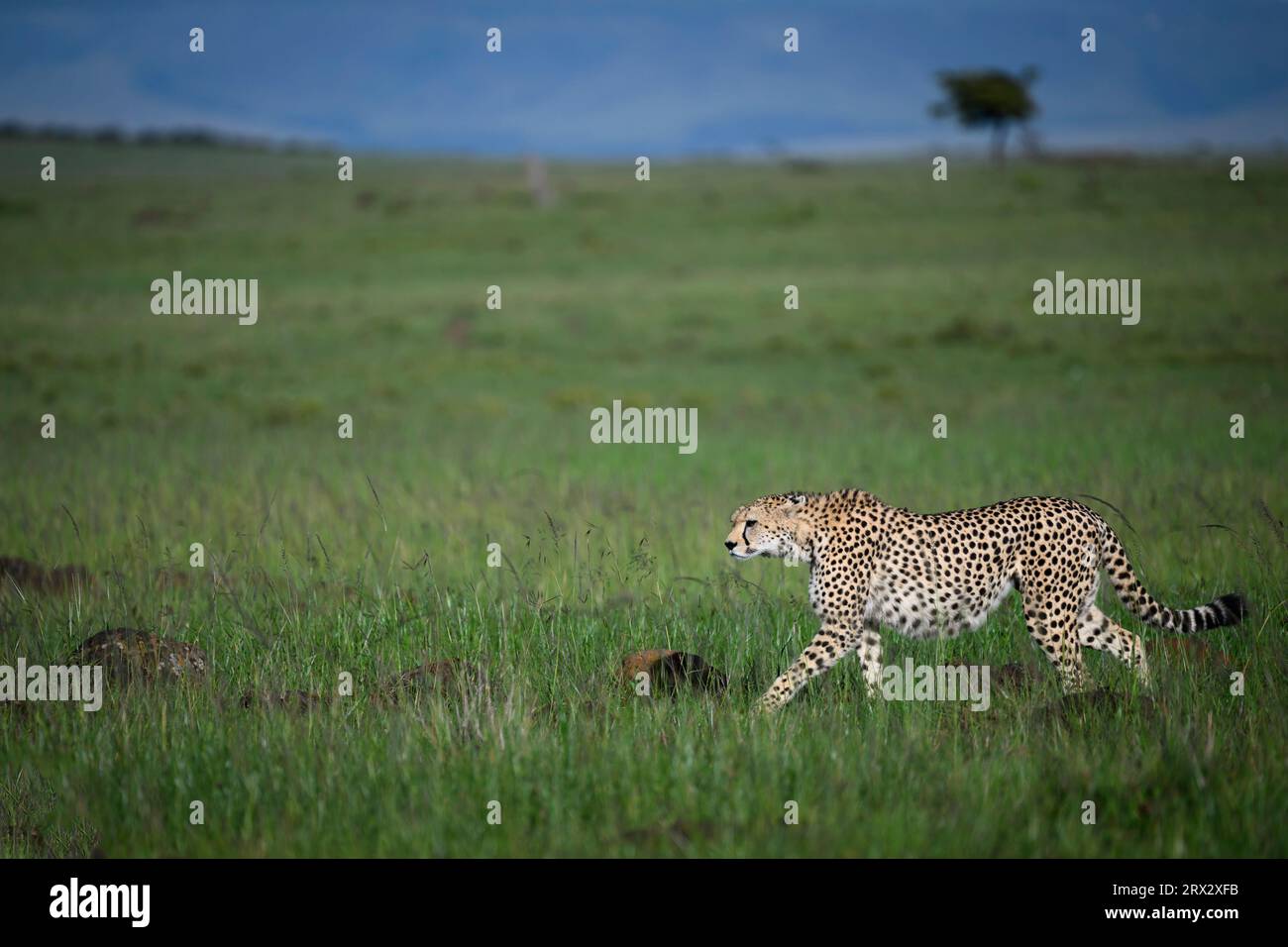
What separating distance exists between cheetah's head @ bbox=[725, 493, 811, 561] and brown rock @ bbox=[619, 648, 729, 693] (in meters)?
0.57

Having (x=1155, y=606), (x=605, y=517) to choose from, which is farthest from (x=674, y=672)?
(x=605, y=517)

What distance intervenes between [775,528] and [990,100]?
8095cm

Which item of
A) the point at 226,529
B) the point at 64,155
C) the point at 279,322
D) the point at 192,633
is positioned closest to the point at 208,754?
the point at 192,633

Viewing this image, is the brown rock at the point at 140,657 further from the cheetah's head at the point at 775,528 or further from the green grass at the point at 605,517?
the cheetah's head at the point at 775,528

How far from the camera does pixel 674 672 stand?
688 centimetres

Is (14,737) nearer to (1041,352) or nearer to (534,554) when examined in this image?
(534,554)

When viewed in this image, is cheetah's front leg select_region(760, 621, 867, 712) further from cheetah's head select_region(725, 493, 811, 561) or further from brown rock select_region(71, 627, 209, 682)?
brown rock select_region(71, 627, 209, 682)

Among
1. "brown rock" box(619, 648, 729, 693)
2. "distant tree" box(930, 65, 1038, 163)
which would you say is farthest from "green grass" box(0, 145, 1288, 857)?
"distant tree" box(930, 65, 1038, 163)

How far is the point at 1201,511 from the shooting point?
38.0 feet

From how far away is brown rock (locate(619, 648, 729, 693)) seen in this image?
22.5 ft

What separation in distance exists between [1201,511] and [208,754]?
334 inches

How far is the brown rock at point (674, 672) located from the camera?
6.86 m

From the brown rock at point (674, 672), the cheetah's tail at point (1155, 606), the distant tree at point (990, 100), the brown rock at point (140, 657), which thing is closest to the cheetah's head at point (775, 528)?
the brown rock at point (674, 672)

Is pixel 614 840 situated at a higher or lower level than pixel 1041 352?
lower
